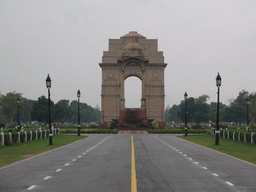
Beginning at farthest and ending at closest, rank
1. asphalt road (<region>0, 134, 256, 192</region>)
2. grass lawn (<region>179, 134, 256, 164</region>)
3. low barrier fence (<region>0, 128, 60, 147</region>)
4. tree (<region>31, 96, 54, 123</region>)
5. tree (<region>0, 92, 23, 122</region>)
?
tree (<region>0, 92, 23, 122</region>)
tree (<region>31, 96, 54, 123</region>)
low barrier fence (<region>0, 128, 60, 147</region>)
grass lawn (<region>179, 134, 256, 164</region>)
asphalt road (<region>0, 134, 256, 192</region>)

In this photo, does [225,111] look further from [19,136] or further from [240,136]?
[19,136]

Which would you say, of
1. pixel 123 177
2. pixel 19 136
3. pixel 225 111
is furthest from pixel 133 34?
pixel 123 177

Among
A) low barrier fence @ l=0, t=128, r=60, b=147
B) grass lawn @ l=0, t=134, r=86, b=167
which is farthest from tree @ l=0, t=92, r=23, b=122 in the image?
grass lawn @ l=0, t=134, r=86, b=167

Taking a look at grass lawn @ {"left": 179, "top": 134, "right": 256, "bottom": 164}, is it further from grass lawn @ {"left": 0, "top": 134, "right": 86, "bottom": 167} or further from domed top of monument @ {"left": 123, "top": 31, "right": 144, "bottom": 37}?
domed top of monument @ {"left": 123, "top": 31, "right": 144, "bottom": 37}

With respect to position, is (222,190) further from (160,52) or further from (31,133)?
(160,52)

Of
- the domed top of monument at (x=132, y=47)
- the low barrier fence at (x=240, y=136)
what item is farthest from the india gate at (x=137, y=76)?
the low barrier fence at (x=240, y=136)

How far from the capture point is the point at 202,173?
14516 millimetres

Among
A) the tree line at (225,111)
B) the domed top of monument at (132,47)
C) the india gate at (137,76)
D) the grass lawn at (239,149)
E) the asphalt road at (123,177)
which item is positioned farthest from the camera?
the tree line at (225,111)

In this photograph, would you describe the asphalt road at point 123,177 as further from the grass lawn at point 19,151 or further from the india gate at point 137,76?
the india gate at point 137,76

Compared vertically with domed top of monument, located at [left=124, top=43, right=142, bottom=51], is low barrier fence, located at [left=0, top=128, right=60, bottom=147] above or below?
below

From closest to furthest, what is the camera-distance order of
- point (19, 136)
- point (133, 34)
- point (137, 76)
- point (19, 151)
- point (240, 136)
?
point (19, 151) < point (19, 136) < point (240, 136) < point (137, 76) < point (133, 34)

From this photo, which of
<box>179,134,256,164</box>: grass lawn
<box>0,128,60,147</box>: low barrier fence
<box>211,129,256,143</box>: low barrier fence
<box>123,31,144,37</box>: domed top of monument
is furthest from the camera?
<box>123,31,144,37</box>: domed top of monument

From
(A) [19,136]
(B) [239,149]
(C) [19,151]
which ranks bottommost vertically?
(B) [239,149]

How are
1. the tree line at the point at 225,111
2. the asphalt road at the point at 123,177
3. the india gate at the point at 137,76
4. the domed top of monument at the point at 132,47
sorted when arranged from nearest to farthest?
1. the asphalt road at the point at 123,177
2. the domed top of monument at the point at 132,47
3. the india gate at the point at 137,76
4. the tree line at the point at 225,111
